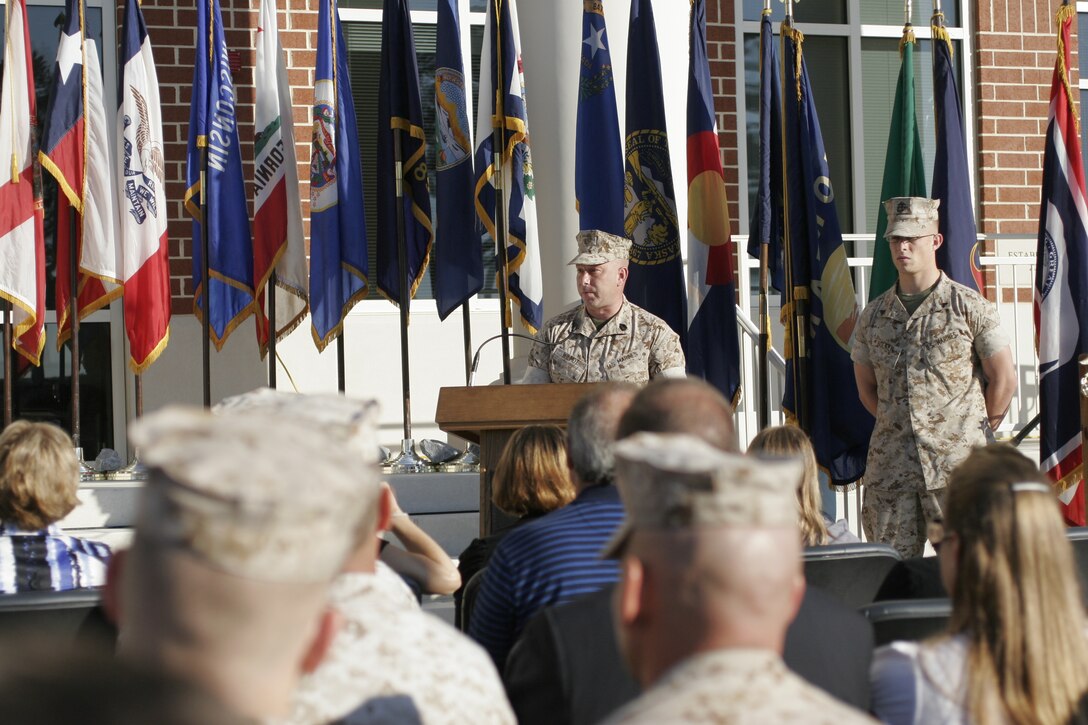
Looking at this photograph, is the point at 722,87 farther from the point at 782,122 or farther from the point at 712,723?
the point at 712,723

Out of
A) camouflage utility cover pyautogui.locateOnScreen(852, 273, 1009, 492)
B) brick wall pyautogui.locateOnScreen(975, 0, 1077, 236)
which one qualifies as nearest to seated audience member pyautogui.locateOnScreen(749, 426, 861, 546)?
camouflage utility cover pyautogui.locateOnScreen(852, 273, 1009, 492)

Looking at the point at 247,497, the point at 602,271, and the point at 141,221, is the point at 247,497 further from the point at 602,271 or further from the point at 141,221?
the point at 141,221

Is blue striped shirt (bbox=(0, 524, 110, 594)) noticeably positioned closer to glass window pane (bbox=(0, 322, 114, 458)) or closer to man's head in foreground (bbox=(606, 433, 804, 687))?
man's head in foreground (bbox=(606, 433, 804, 687))

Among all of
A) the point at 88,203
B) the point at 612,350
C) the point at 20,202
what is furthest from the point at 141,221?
the point at 612,350

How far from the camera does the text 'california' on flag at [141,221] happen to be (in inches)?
283

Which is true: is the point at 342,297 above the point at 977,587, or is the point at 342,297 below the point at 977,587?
above

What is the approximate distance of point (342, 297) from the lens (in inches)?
291

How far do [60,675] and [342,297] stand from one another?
6.51m

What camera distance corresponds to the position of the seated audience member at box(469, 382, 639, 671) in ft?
8.92

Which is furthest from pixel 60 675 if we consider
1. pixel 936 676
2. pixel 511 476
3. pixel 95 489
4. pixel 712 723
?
pixel 95 489

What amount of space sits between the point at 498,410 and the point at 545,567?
2.80 meters

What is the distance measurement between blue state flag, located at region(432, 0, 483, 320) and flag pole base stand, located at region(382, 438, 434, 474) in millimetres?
813

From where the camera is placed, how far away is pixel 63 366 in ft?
27.7

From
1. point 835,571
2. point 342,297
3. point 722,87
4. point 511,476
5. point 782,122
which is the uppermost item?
point 722,87
